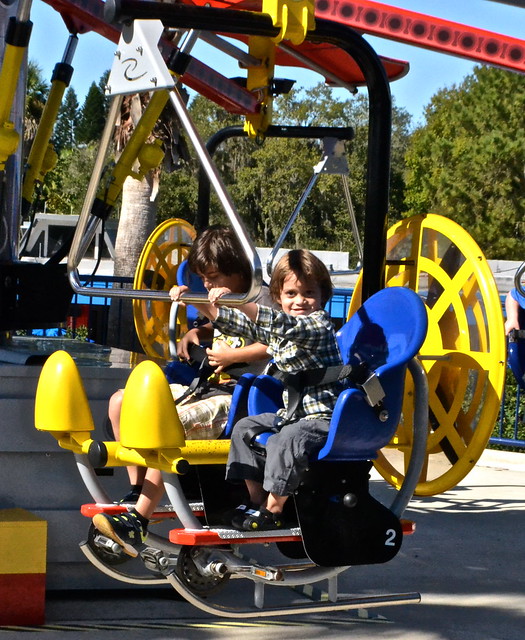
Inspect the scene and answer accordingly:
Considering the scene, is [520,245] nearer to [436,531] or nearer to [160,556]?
[436,531]

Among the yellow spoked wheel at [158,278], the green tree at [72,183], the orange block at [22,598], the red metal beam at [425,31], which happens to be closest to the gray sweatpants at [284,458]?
the orange block at [22,598]

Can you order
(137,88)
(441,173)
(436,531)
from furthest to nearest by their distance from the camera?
(441,173)
(436,531)
(137,88)

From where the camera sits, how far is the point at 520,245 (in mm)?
38781

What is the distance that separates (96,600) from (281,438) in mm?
1576

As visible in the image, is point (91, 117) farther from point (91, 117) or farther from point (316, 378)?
point (316, 378)

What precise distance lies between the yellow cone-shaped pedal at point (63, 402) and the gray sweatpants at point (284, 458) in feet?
1.65

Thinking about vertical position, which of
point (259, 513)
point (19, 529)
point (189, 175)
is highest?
point (189, 175)

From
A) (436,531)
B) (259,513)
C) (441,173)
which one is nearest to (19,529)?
(259,513)

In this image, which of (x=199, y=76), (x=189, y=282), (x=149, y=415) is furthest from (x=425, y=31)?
(x=149, y=415)

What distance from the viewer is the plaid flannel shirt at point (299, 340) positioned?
10.1ft

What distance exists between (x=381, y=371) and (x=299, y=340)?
0.87 ft

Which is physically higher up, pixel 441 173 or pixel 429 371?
pixel 441 173

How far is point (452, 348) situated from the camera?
396cm

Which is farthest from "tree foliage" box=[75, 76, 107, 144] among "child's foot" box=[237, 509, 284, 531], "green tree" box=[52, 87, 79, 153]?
"child's foot" box=[237, 509, 284, 531]
